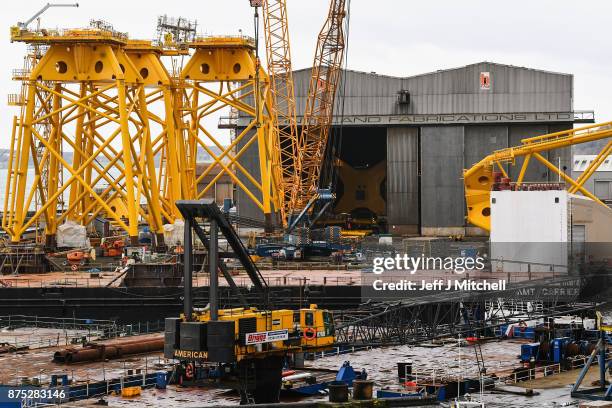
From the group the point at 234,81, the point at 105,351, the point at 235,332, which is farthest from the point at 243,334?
the point at 234,81

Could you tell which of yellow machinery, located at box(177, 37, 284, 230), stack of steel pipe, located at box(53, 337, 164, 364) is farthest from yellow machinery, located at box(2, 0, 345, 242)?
stack of steel pipe, located at box(53, 337, 164, 364)

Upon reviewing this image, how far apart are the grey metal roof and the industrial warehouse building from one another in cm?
9

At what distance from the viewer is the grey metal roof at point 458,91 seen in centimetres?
11931

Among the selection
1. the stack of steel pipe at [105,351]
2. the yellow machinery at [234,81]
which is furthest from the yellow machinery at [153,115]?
the stack of steel pipe at [105,351]

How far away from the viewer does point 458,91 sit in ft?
396

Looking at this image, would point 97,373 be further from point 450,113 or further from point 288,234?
point 450,113

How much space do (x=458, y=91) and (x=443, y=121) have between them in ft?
10.6

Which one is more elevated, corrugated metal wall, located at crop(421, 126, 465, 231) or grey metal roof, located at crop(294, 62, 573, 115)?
grey metal roof, located at crop(294, 62, 573, 115)

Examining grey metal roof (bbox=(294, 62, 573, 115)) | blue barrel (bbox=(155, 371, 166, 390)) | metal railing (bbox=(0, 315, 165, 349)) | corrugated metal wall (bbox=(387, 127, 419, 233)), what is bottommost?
blue barrel (bbox=(155, 371, 166, 390))

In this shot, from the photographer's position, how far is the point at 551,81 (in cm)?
11925

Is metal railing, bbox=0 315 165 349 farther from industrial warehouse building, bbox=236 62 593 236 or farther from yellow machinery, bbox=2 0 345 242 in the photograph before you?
industrial warehouse building, bbox=236 62 593 236

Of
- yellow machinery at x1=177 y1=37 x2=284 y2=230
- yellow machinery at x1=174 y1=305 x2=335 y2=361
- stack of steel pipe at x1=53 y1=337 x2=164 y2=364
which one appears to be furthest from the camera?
yellow machinery at x1=177 y1=37 x2=284 y2=230

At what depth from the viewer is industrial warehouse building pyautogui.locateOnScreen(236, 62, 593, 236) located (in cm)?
11900

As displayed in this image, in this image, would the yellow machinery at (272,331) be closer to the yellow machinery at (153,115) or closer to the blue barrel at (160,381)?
the blue barrel at (160,381)
